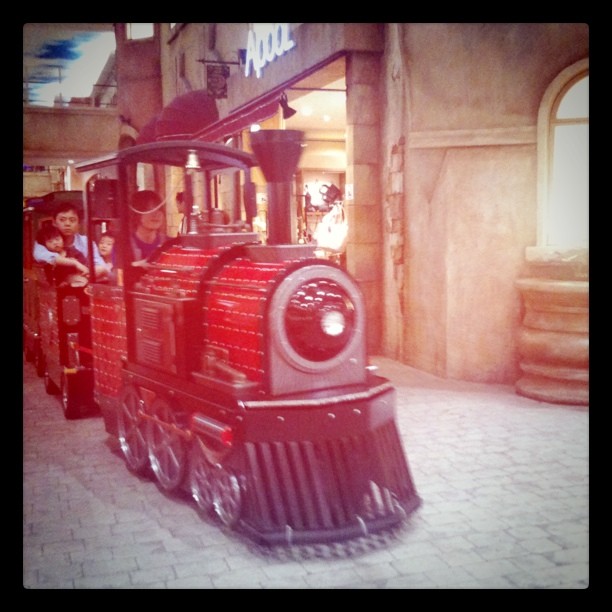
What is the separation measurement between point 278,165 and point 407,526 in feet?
7.67

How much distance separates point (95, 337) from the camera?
6176mm

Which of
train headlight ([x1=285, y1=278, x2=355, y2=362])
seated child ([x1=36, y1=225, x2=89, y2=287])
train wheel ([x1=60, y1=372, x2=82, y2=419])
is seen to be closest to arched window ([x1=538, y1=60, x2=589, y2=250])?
train headlight ([x1=285, y1=278, x2=355, y2=362])

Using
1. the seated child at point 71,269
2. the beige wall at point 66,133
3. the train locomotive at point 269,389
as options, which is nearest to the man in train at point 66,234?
the seated child at point 71,269

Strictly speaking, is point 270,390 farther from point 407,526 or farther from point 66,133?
point 66,133

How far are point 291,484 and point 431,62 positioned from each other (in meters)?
5.84

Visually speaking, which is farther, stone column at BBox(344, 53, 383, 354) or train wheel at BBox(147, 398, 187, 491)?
stone column at BBox(344, 53, 383, 354)

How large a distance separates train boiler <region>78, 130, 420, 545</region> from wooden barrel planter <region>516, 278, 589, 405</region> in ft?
10.0

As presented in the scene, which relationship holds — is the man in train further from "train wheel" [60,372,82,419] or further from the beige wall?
the beige wall

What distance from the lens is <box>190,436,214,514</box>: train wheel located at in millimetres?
4289

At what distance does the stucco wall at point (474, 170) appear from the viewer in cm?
744

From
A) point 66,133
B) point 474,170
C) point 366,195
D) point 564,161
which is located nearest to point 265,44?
point 366,195

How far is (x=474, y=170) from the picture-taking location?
774 cm

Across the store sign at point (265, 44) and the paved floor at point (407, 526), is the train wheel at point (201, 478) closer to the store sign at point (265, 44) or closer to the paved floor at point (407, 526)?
the paved floor at point (407, 526)
